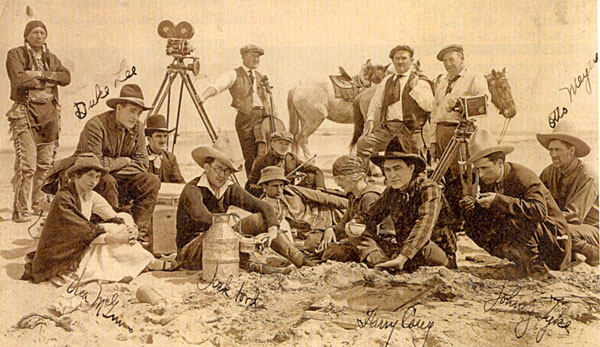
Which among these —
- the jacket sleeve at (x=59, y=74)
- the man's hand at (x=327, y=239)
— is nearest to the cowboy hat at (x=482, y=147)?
the man's hand at (x=327, y=239)

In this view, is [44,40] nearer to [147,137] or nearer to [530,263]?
[147,137]

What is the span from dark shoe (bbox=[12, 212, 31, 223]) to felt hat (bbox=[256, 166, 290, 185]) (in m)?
1.93

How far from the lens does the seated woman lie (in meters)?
5.63

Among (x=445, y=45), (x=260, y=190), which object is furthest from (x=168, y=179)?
(x=445, y=45)

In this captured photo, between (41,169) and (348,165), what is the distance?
2.55m

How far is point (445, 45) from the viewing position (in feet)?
19.4

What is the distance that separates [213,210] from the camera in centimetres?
576

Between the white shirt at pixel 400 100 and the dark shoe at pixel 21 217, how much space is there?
2952 millimetres

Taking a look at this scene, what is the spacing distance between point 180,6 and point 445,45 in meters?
2.27
